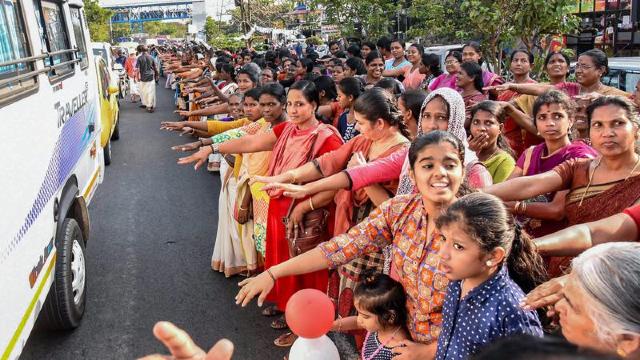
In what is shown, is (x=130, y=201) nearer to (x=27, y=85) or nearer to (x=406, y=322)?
(x=27, y=85)

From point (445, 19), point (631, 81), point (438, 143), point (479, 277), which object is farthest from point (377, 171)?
point (445, 19)

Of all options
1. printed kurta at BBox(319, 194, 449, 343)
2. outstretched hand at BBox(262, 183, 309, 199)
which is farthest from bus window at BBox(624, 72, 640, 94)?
printed kurta at BBox(319, 194, 449, 343)

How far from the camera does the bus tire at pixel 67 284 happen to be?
3592 mm

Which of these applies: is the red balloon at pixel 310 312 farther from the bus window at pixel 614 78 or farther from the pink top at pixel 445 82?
the bus window at pixel 614 78

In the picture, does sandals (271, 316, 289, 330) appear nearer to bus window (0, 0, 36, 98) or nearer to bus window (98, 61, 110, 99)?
bus window (0, 0, 36, 98)

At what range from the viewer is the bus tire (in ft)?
11.8

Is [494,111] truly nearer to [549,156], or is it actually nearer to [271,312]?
[549,156]

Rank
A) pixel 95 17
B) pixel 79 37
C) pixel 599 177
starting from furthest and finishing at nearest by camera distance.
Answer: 1. pixel 95 17
2. pixel 79 37
3. pixel 599 177

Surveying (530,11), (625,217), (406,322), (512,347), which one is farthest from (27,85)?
(530,11)

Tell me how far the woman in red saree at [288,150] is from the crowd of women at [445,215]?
0.4 inches

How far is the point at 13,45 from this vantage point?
10.8ft

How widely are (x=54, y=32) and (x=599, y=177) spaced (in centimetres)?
408

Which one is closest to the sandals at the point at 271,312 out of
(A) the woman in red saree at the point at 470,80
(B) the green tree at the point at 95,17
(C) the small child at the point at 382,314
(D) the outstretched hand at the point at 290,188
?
(D) the outstretched hand at the point at 290,188

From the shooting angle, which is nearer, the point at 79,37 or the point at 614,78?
the point at 79,37
